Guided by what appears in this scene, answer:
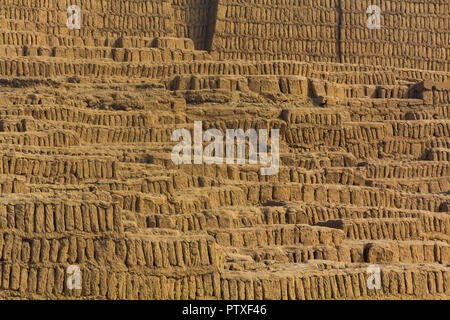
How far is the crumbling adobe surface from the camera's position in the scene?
9531mm

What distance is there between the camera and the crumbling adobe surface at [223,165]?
375 inches

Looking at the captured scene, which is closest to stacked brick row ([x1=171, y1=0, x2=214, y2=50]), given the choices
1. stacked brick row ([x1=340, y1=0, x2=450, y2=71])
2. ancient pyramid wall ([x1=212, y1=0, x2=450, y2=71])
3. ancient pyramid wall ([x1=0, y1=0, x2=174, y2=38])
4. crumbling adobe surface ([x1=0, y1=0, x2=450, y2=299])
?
crumbling adobe surface ([x1=0, y1=0, x2=450, y2=299])

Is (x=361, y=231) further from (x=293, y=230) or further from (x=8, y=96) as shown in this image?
(x=8, y=96)

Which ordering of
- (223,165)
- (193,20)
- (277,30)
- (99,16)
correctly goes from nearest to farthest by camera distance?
(223,165)
(99,16)
(277,30)
(193,20)

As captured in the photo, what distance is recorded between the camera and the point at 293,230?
11969 mm

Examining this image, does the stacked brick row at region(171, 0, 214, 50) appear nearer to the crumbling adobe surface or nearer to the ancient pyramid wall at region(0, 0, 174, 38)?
the crumbling adobe surface

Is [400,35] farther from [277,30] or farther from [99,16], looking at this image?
[99,16]

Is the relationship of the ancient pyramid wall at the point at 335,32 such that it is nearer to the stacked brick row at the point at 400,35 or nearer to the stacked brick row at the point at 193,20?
the stacked brick row at the point at 400,35

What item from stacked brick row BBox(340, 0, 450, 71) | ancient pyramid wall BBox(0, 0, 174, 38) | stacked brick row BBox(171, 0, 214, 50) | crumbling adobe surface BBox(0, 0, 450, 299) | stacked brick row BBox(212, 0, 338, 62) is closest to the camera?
crumbling adobe surface BBox(0, 0, 450, 299)

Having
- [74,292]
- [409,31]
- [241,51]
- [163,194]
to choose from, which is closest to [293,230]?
[163,194]

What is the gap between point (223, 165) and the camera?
13.9 m

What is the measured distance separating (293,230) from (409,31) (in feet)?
32.5

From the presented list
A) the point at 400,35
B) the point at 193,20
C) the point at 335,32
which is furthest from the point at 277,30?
the point at 400,35

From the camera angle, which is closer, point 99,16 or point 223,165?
point 223,165
